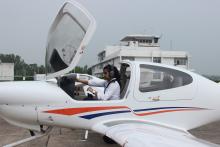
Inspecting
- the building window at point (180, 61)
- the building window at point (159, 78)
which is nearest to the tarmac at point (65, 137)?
the building window at point (159, 78)

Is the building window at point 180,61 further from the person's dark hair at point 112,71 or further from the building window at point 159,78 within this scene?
the person's dark hair at point 112,71

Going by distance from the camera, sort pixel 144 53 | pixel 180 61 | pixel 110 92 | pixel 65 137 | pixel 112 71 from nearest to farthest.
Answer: pixel 110 92, pixel 112 71, pixel 65 137, pixel 144 53, pixel 180 61

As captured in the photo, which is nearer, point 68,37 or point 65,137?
point 68,37

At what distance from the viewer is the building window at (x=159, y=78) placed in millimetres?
5445

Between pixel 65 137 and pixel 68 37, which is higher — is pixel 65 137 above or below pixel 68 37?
below

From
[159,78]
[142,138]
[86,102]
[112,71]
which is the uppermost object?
[112,71]

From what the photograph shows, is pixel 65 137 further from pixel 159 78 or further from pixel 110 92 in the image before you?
pixel 159 78

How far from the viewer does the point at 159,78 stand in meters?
5.53

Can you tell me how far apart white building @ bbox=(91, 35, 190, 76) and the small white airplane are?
42.8 metres

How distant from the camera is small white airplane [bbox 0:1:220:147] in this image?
515 centimetres

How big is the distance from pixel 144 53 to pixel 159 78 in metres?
49.5

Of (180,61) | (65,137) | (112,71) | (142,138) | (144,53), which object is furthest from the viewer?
(180,61)

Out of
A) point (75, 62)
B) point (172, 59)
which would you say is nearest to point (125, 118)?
point (75, 62)

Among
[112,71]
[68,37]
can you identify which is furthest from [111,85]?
[68,37]
